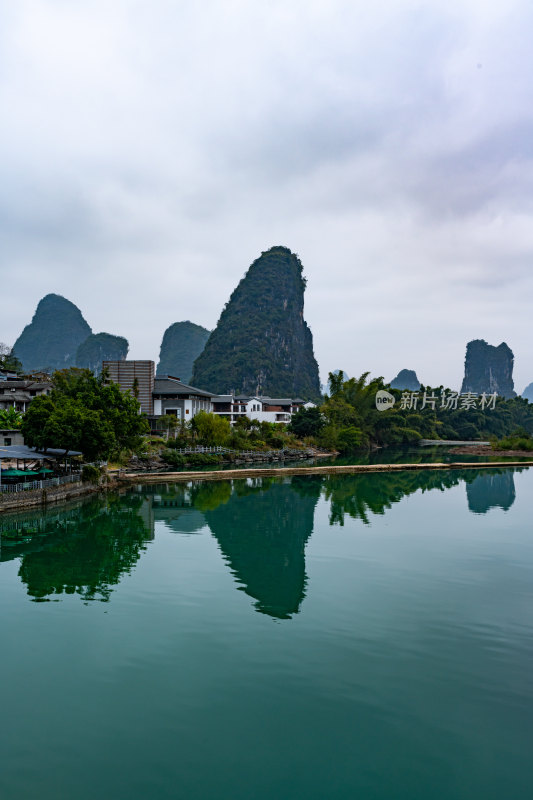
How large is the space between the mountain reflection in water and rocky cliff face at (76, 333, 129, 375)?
458 feet

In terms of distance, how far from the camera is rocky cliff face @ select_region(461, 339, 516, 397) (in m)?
161

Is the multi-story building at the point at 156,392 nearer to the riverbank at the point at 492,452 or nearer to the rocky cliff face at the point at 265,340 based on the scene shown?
the riverbank at the point at 492,452

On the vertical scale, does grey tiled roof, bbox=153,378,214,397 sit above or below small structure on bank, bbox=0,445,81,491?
above

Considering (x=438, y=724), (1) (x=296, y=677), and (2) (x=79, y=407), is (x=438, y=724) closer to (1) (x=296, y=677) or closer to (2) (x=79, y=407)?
(1) (x=296, y=677)

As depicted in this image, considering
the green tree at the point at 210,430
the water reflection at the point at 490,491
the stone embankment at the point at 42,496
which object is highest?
the green tree at the point at 210,430

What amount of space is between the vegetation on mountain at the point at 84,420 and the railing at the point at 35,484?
177cm

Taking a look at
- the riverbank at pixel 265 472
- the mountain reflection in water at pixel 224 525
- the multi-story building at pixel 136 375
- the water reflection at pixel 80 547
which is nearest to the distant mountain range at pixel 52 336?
the multi-story building at pixel 136 375

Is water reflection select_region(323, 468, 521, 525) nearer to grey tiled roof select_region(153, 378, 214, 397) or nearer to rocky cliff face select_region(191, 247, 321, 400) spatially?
grey tiled roof select_region(153, 378, 214, 397)

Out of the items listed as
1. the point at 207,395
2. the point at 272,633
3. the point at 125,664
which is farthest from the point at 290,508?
the point at 207,395

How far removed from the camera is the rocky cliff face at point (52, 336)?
18712cm

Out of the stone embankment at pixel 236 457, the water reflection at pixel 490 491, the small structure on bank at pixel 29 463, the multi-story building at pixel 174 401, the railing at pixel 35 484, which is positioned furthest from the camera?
the multi-story building at pixel 174 401

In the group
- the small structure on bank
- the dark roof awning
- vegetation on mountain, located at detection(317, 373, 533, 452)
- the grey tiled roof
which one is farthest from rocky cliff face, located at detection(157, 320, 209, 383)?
the dark roof awning

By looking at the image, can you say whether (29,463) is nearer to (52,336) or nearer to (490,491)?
(490,491)

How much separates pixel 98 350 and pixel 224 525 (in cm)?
15483
